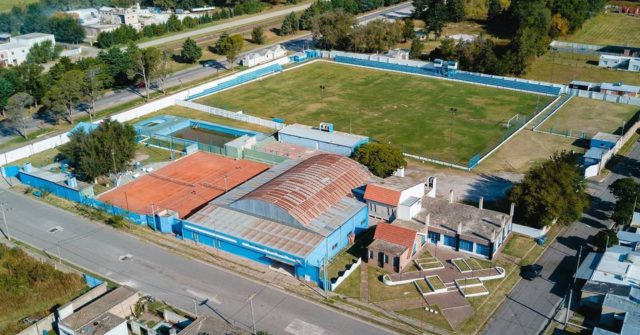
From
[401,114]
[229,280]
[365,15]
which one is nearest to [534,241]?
[229,280]

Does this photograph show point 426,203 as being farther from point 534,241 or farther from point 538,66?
point 538,66

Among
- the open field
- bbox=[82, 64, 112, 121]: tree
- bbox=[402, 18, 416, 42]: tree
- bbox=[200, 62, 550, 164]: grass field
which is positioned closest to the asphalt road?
bbox=[200, 62, 550, 164]: grass field

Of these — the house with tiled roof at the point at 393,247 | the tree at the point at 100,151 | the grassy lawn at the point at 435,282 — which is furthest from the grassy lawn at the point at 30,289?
the grassy lawn at the point at 435,282

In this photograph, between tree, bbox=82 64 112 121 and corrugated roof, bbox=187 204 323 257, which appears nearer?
corrugated roof, bbox=187 204 323 257

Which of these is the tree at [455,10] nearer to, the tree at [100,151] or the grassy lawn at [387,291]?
the tree at [100,151]

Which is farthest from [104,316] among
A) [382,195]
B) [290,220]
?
[382,195]

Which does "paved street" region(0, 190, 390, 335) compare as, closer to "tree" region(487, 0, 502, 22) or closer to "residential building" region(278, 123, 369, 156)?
"residential building" region(278, 123, 369, 156)

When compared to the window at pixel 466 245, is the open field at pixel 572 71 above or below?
above
